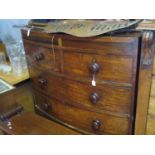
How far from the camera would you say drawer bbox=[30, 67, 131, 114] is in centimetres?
97

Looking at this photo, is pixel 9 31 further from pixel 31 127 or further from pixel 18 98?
pixel 31 127

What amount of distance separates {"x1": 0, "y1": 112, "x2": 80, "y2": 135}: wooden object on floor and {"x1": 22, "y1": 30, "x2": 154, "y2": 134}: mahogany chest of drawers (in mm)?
142

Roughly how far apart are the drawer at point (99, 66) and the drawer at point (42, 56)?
7 cm

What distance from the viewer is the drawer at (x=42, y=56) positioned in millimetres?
1063

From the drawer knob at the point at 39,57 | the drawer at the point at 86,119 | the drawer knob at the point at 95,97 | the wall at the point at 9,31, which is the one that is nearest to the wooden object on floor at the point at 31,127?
the drawer at the point at 86,119

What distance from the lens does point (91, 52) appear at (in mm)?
922

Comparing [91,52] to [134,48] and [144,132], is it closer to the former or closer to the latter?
[134,48]

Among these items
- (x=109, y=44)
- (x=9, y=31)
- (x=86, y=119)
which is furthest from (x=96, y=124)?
(x=9, y=31)

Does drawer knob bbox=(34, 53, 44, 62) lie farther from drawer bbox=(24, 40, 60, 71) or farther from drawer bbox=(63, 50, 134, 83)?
drawer bbox=(63, 50, 134, 83)

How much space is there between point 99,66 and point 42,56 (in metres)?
0.35

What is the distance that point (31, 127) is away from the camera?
107 cm

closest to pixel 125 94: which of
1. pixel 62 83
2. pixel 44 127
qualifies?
pixel 62 83

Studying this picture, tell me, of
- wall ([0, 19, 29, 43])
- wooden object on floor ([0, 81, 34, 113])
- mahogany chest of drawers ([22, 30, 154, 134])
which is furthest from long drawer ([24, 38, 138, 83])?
wall ([0, 19, 29, 43])
